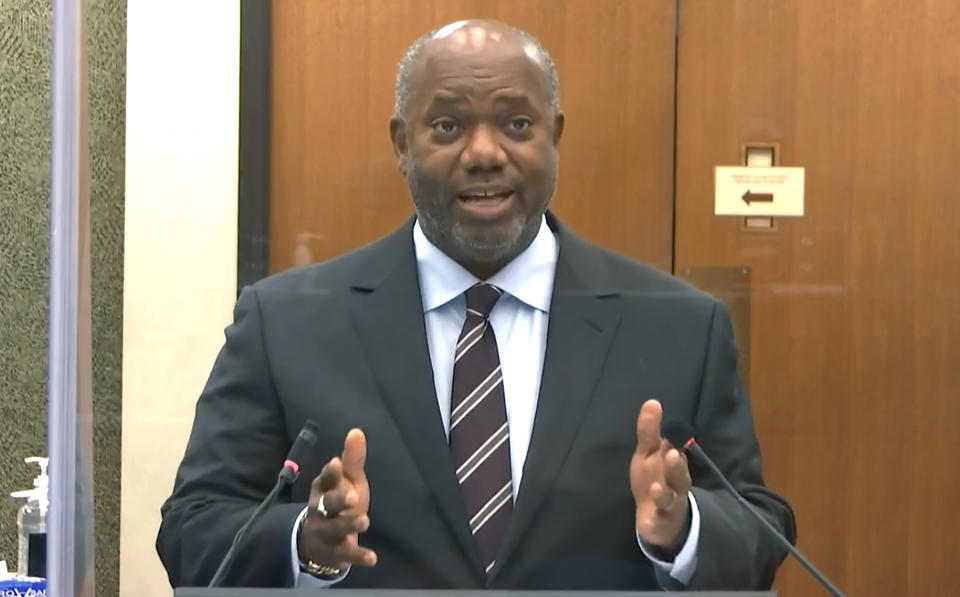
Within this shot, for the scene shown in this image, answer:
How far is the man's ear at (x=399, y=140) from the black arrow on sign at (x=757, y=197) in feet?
1.17

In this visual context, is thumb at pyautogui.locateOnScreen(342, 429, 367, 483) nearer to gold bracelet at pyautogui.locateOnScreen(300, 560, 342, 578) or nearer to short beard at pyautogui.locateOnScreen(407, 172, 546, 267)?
gold bracelet at pyautogui.locateOnScreen(300, 560, 342, 578)

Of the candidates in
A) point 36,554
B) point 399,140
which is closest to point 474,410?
point 399,140

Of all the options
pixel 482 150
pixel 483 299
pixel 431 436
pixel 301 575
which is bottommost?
pixel 301 575

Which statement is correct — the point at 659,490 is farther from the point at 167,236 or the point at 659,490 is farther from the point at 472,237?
the point at 167,236

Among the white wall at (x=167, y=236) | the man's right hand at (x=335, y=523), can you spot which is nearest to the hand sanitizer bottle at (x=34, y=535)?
the white wall at (x=167, y=236)

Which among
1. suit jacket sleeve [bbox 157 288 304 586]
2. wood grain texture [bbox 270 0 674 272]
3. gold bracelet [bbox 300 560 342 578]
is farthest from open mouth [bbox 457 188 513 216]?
gold bracelet [bbox 300 560 342 578]

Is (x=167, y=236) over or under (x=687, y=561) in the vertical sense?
over

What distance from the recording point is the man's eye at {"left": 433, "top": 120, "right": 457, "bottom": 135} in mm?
961

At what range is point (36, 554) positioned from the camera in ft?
4.69

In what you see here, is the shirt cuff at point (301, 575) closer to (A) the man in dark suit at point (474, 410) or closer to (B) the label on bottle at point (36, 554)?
(A) the man in dark suit at point (474, 410)

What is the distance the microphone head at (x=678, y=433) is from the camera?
37.3 inches

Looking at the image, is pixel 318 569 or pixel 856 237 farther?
pixel 856 237

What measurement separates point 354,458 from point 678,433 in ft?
0.88

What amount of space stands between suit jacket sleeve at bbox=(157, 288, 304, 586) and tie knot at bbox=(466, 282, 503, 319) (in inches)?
7.2
